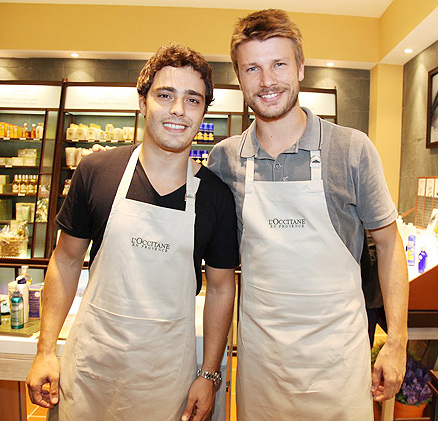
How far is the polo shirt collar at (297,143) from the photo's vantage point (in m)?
1.43

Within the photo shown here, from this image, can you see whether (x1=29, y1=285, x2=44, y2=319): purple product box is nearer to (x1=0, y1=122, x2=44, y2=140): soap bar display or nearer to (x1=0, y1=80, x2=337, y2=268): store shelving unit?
(x1=0, y1=80, x2=337, y2=268): store shelving unit

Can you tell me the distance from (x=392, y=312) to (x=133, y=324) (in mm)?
892

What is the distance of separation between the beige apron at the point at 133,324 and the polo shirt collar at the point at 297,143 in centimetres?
33

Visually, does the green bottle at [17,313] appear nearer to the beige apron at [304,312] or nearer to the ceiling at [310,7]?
the beige apron at [304,312]

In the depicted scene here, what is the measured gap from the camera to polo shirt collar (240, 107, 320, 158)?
4.70 ft

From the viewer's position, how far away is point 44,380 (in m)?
1.37

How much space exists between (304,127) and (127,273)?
0.84 m

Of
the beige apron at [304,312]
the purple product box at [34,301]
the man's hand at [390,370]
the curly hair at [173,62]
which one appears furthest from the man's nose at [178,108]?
the purple product box at [34,301]

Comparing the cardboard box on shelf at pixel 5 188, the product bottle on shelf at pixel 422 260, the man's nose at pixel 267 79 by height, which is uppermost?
the man's nose at pixel 267 79

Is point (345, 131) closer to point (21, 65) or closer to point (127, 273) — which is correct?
point (127, 273)

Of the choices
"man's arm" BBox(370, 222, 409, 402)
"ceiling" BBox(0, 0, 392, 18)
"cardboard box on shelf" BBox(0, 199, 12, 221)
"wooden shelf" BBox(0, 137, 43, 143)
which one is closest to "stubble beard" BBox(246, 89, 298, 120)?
"man's arm" BBox(370, 222, 409, 402)

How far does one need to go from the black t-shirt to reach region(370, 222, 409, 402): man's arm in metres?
0.54

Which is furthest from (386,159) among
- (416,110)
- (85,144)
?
(85,144)

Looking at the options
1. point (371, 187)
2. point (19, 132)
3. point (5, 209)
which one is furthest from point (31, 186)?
point (371, 187)
